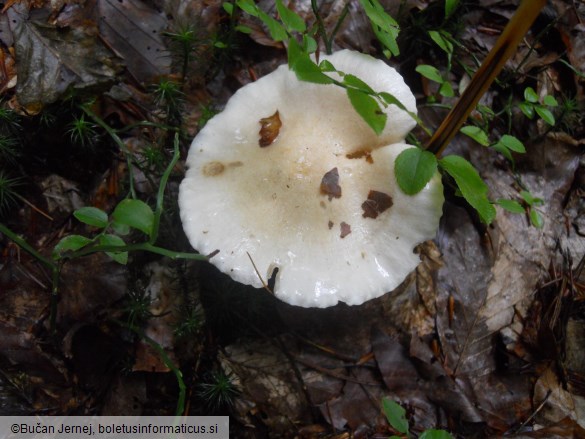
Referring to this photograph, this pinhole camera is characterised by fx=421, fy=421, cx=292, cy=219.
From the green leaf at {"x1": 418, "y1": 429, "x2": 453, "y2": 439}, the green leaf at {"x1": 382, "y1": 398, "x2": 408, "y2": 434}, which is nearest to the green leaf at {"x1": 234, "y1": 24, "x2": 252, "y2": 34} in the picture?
the green leaf at {"x1": 382, "y1": 398, "x2": 408, "y2": 434}

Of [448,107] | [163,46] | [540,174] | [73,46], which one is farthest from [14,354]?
[540,174]

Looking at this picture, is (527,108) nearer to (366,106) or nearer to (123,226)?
(366,106)

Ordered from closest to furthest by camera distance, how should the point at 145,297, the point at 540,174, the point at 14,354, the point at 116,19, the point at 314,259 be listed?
the point at 314,259 → the point at 14,354 → the point at 145,297 → the point at 116,19 → the point at 540,174

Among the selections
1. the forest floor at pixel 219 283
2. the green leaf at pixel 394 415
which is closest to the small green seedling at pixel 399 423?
the green leaf at pixel 394 415

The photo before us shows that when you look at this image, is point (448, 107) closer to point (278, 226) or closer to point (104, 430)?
point (278, 226)

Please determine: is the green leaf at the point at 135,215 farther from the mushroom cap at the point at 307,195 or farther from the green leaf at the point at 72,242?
the mushroom cap at the point at 307,195

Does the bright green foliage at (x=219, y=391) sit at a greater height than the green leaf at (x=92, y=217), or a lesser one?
lesser

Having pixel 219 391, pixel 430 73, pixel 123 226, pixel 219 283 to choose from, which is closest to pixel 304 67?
pixel 123 226
